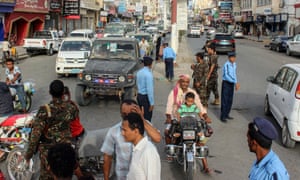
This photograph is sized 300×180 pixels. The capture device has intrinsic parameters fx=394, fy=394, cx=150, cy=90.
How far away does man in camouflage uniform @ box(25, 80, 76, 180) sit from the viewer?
4.23m

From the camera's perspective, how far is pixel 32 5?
3619 cm

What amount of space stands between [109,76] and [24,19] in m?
26.5

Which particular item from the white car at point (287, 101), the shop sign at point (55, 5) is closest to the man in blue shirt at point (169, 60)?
the white car at point (287, 101)

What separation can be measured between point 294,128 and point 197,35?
59.4 metres

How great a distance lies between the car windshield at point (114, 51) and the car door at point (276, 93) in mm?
4470

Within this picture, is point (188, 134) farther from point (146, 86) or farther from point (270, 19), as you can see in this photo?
point (270, 19)

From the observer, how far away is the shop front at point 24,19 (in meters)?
32.5

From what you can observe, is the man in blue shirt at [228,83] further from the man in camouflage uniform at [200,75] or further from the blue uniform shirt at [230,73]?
the man in camouflage uniform at [200,75]

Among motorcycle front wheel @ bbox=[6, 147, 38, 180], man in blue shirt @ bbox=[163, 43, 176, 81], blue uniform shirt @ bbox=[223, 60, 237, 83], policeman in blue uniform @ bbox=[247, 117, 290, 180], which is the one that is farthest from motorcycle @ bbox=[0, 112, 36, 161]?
man in blue shirt @ bbox=[163, 43, 176, 81]

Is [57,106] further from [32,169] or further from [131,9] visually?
[131,9]

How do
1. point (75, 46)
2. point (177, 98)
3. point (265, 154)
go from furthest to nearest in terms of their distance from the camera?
point (75, 46), point (177, 98), point (265, 154)

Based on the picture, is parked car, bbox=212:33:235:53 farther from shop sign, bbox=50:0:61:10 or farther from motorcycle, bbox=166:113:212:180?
motorcycle, bbox=166:113:212:180

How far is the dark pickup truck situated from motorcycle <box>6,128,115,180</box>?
17.9 feet

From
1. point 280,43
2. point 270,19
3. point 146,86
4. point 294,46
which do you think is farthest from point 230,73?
point 270,19
